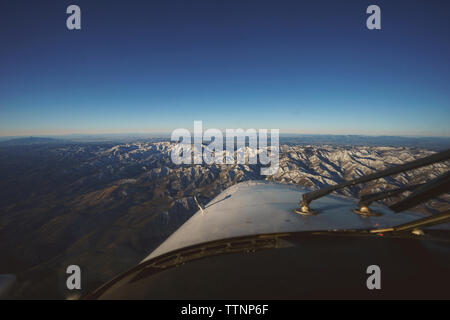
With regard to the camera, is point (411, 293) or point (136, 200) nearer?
point (411, 293)

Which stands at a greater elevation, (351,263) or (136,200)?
(351,263)
